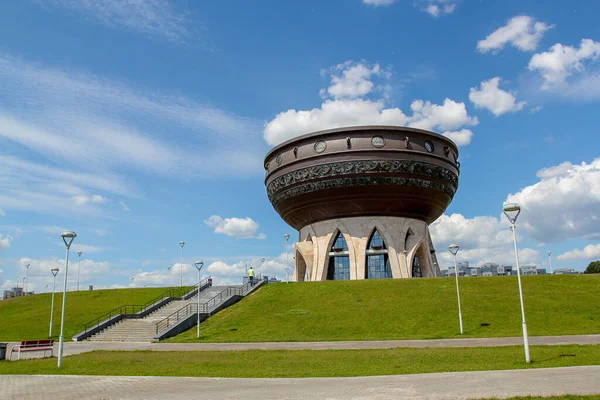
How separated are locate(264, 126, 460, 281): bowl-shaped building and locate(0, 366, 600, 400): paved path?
3040 centimetres

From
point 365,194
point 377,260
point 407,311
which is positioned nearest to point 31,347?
point 407,311

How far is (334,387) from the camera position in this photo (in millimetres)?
11094

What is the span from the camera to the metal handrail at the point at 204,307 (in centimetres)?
3057

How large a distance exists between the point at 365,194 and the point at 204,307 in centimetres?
1691

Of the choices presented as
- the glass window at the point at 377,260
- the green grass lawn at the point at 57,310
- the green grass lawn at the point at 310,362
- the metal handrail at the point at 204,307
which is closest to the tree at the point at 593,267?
the glass window at the point at 377,260

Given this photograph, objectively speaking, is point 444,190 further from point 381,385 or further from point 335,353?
point 381,385

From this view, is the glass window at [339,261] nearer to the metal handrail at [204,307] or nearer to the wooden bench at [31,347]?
the metal handrail at [204,307]

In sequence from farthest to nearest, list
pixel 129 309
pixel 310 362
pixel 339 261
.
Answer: pixel 339 261
pixel 129 309
pixel 310 362

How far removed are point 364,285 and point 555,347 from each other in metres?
17.7

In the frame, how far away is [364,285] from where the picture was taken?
3431cm

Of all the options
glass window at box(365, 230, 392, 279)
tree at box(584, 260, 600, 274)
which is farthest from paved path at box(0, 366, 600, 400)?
tree at box(584, 260, 600, 274)

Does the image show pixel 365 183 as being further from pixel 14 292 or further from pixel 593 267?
pixel 14 292

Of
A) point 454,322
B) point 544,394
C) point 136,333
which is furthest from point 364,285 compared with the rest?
point 544,394

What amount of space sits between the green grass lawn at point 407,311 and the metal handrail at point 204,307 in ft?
3.99
